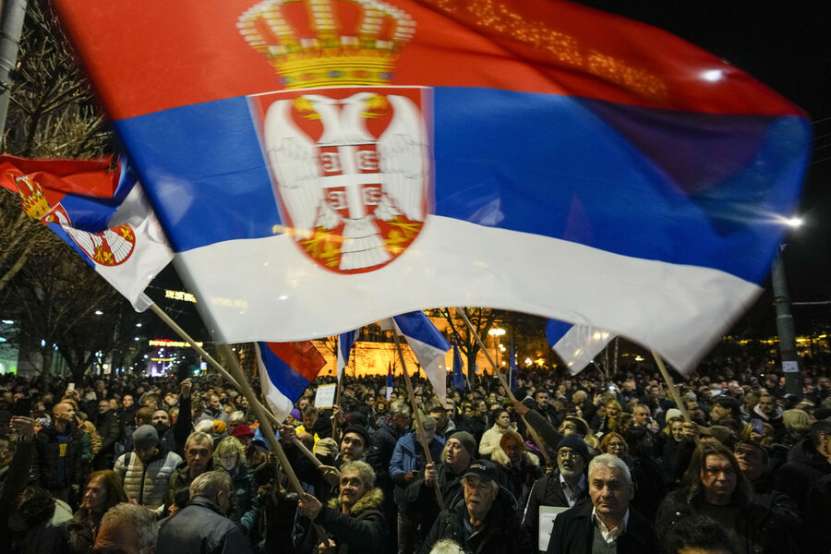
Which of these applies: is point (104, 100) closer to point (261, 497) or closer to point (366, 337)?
point (261, 497)

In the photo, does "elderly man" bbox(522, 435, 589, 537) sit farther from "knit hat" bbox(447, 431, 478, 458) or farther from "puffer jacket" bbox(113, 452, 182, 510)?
"puffer jacket" bbox(113, 452, 182, 510)

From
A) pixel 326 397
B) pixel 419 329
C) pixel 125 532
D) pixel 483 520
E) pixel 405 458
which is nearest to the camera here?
pixel 125 532

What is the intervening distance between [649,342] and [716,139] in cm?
113

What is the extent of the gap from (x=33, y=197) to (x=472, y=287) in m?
5.54

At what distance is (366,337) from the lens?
76.7m

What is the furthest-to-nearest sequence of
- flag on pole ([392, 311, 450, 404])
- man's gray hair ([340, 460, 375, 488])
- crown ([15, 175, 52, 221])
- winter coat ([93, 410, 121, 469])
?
winter coat ([93, 410, 121, 469]), flag on pole ([392, 311, 450, 404]), crown ([15, 175, 52, 221]), man's gray hair ([340, 460, 375, 488])

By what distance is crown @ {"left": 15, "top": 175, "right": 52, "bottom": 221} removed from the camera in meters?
6.31

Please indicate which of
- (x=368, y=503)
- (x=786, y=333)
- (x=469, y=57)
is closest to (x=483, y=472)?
(x=368, y=503)

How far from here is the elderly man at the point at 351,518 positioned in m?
3.72

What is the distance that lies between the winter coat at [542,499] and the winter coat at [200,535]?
252 cm

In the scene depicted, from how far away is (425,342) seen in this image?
764 cm

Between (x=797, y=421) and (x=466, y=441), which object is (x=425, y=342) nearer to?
(x=466, y=441)

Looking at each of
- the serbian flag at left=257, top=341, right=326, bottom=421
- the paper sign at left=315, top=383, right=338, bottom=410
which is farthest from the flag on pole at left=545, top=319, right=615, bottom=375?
the paper sign at left=315, top=383, right=338, bottom=410

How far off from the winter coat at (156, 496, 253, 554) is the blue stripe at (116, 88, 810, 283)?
2.12m
